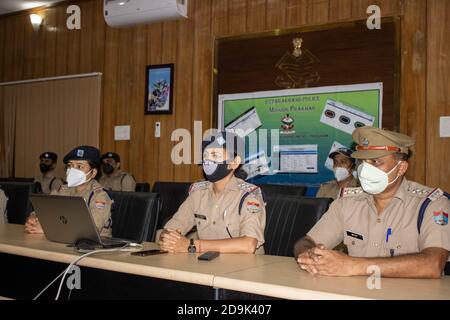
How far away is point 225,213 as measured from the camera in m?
2.58

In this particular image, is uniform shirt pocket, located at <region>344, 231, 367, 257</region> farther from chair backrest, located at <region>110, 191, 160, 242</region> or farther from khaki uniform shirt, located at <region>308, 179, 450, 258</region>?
chair backrest, located at <region>110, 191, 160, 242</region>

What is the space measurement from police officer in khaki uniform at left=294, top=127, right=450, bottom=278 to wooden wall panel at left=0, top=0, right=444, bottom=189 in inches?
80.5

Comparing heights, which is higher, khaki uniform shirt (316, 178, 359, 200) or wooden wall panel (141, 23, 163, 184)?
wooden wall panel (141, 23, 163, 184)

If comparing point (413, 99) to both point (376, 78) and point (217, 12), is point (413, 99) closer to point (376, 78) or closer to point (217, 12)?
point (376, 78)

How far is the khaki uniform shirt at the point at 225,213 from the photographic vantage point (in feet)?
7.91

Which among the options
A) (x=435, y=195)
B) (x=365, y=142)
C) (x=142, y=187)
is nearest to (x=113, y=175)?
(x=142, y=187)

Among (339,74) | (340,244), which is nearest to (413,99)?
(339,74)

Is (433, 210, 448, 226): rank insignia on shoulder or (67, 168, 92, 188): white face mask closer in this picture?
(433, 210, 448, 226): rank insignia on shoulder

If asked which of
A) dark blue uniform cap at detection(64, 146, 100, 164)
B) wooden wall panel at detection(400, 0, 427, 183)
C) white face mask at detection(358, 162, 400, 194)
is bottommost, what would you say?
white face mask at detection(358, 162, 400, 194)

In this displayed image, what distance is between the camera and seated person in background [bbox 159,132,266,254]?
2438 mm

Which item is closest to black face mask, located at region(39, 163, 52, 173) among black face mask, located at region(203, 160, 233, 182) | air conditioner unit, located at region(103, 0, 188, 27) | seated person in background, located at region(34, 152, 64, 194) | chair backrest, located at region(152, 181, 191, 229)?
seated person in background, located at region(34, 152, 64, 194)

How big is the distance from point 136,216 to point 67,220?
0.55 metres

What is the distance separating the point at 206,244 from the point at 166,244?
0.17 m

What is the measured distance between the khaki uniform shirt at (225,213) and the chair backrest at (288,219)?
5 cm
